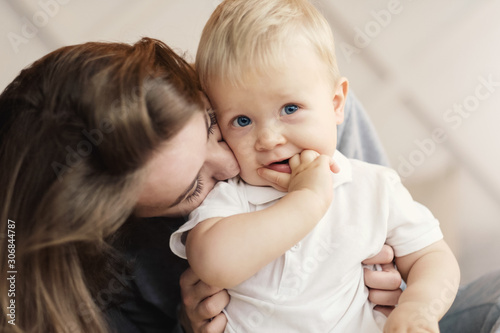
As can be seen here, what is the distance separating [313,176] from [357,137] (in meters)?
0.41

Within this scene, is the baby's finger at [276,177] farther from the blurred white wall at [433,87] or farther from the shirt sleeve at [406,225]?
the blurred white wall at [433,87]

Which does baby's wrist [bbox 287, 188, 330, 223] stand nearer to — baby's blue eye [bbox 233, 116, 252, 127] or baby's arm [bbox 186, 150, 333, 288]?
baby's arm [bbox 186, 150, 333, 288]

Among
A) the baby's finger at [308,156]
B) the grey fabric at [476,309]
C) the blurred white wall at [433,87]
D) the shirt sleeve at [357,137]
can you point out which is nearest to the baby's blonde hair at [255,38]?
the baby's finger at [308,156]

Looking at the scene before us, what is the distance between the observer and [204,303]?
33.2 inches

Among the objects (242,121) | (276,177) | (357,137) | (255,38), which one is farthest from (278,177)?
(357,137)

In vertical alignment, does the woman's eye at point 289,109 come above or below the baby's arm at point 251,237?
above

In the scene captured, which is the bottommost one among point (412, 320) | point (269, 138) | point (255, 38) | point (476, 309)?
point (476, 309)

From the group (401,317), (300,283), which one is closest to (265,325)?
(300,283)

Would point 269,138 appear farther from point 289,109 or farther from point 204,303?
point 204,303

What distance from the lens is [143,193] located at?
0.73 metres

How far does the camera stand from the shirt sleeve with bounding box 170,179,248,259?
766mm

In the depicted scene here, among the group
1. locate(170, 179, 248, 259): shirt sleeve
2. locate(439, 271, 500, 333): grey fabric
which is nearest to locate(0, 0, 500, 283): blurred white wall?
locate(439, 271, 500, 333): grey fabric

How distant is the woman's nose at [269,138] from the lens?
78 centimetres

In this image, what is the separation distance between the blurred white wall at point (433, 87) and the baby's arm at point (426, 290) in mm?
771
